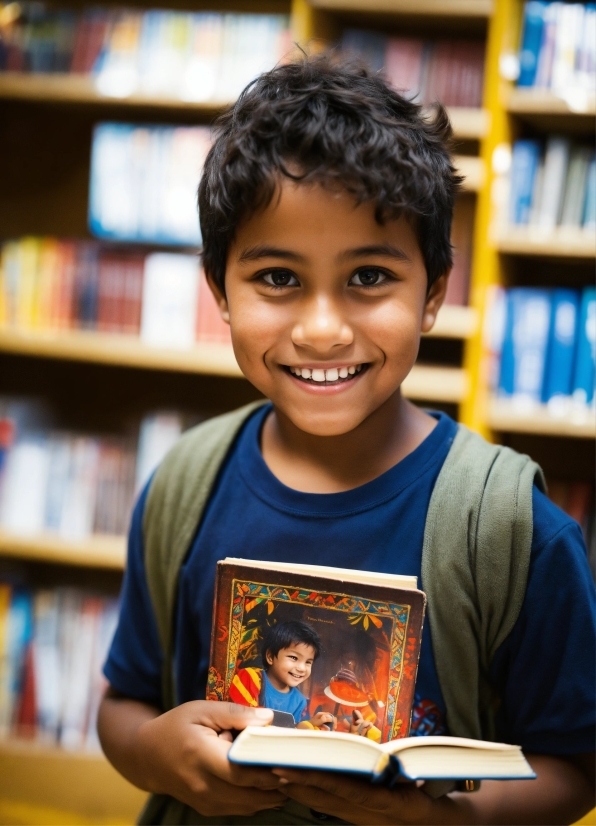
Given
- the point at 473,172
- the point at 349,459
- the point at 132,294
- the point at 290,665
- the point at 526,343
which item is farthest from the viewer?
the point at 132,294

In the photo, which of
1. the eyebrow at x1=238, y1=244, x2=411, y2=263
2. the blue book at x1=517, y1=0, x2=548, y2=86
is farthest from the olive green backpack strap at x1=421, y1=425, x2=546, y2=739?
the blue book at x1=517, y1=0, x2=548, y2=86

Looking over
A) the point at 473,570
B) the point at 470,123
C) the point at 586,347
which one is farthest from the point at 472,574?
the point at 470,123

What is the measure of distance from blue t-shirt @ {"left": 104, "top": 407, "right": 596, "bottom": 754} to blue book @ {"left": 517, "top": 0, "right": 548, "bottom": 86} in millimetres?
1318

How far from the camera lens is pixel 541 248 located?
1938mm

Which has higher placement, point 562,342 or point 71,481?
point 562,342

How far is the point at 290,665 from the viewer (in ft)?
2.48

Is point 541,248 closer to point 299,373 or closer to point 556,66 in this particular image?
point 556,66

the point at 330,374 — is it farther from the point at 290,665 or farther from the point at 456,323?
the point at 456,323

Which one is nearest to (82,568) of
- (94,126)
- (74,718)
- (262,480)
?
(74,718)

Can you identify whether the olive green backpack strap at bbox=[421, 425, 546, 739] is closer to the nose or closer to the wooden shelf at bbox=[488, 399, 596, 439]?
the nose

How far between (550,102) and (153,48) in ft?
3.03

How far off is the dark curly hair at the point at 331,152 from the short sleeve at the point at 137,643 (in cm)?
34

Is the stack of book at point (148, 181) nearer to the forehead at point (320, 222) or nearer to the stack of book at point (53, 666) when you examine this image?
the stack of book at point (53, 666)

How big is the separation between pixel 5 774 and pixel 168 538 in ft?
4.90
